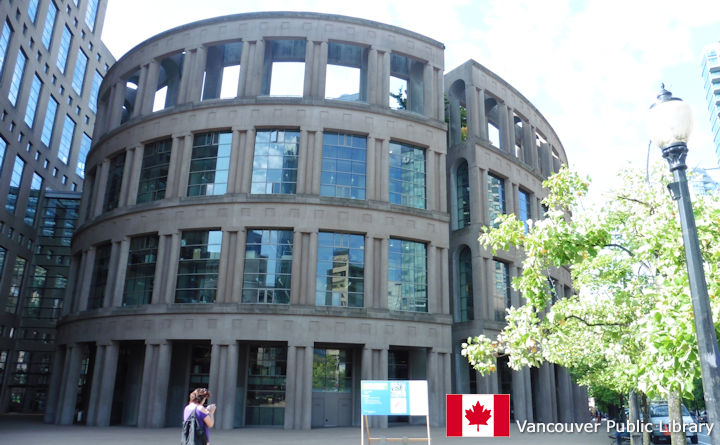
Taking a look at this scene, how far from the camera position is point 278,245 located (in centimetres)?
2961

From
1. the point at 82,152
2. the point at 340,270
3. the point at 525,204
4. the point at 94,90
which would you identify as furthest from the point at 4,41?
the point at 525,204

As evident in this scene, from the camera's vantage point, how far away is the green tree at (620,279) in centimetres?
766

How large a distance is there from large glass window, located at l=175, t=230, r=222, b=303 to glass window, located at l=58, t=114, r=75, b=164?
39755 millimetres

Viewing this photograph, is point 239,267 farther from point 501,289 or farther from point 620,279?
point 620,279

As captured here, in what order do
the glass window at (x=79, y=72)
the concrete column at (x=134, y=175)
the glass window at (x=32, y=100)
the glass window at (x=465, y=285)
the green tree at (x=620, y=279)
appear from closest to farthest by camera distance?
the green tree at (x=620, y=279)
the concrete column at (x=134, y=175)
the glass window at (x=465, y=285)
the glass window at (x=32, y=100)
the glass window at (x=79, y=72)

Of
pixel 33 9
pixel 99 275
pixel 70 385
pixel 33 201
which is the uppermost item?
pixel 33 9

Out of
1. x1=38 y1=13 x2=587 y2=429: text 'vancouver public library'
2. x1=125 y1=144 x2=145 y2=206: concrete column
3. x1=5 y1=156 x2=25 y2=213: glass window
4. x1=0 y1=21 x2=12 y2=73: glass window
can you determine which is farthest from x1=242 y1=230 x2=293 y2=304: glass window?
x1=5 y1=156 x2=25 y2=213: glass window

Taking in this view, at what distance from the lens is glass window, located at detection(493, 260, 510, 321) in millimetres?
35500

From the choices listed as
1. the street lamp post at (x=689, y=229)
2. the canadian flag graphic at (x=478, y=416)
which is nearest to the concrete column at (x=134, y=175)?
the canadian flag graphic at (x=478, y=416)

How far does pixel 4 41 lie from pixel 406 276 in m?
43.4

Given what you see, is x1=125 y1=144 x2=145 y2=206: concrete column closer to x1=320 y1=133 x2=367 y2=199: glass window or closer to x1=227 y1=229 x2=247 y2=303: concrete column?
x1=227 y1=229 x2=247 y2=303: concrete column

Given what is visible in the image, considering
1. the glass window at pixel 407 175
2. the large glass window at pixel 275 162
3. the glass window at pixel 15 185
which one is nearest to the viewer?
the large glass window at pixel 275 162

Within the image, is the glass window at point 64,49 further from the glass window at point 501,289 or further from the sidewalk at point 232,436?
the glass window at point 501,289

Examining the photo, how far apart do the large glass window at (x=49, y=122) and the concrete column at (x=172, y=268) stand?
36410mm
